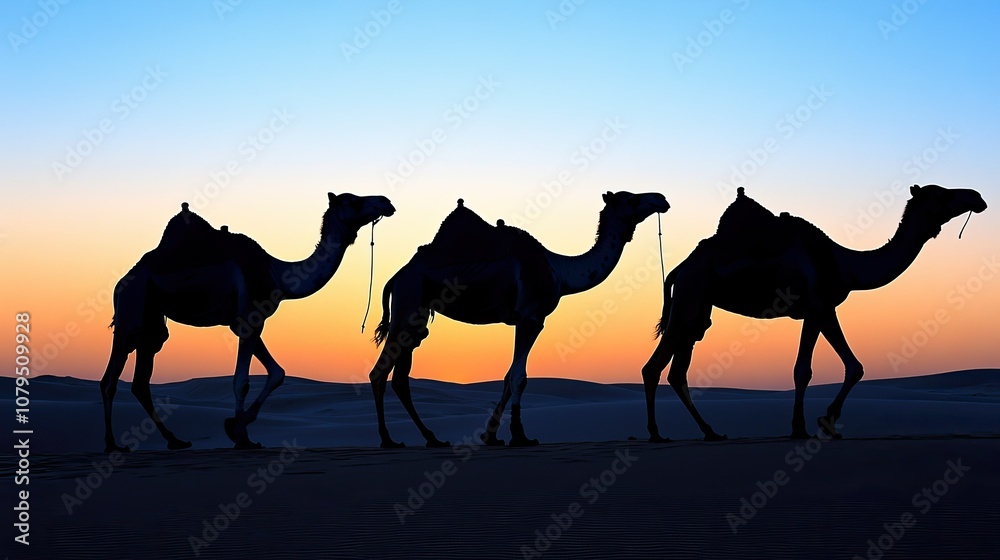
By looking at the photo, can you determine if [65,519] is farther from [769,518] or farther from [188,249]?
[188,249]

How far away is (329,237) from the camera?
42.2 feet

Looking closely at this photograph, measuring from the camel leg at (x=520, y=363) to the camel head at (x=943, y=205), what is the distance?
4.43 m

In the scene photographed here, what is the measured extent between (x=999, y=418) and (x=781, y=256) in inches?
392

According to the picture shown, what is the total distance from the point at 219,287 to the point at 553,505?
6068 millimetres

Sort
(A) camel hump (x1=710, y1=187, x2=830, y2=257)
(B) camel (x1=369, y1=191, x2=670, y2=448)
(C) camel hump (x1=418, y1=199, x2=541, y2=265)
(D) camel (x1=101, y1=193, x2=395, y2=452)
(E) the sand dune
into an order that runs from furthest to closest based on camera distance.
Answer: (E) the sand dune
(C) camel hump (x1=418, y1=199, x2=541, y2=265)
(B) camel (x1=369, y1=191, x2=670, y2=448)
(D) camel (x1=101, y1=193, x2=395, y2=452)
(A) camel hump (x1=710, y1=187, x2=830, y2=257)

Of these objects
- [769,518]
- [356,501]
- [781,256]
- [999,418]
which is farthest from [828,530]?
[999,418]

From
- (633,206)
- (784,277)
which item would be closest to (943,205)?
(784,277)

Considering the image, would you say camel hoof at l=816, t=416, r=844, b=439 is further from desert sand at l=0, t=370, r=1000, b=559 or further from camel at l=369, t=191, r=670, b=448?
camel at l=369, t=191, r=670, b=448

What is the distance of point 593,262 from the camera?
12.9 m

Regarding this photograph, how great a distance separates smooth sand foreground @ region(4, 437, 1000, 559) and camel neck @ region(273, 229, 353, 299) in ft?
9.38

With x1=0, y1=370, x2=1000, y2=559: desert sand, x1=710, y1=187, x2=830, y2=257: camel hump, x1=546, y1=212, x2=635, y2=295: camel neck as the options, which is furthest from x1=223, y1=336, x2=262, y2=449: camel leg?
x1=710, y1=187, x2=830, y2=257: camel hump

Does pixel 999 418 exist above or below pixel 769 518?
below

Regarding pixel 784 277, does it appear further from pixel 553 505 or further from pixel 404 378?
pixel 553 505

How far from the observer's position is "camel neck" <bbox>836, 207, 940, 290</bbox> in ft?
40.0
